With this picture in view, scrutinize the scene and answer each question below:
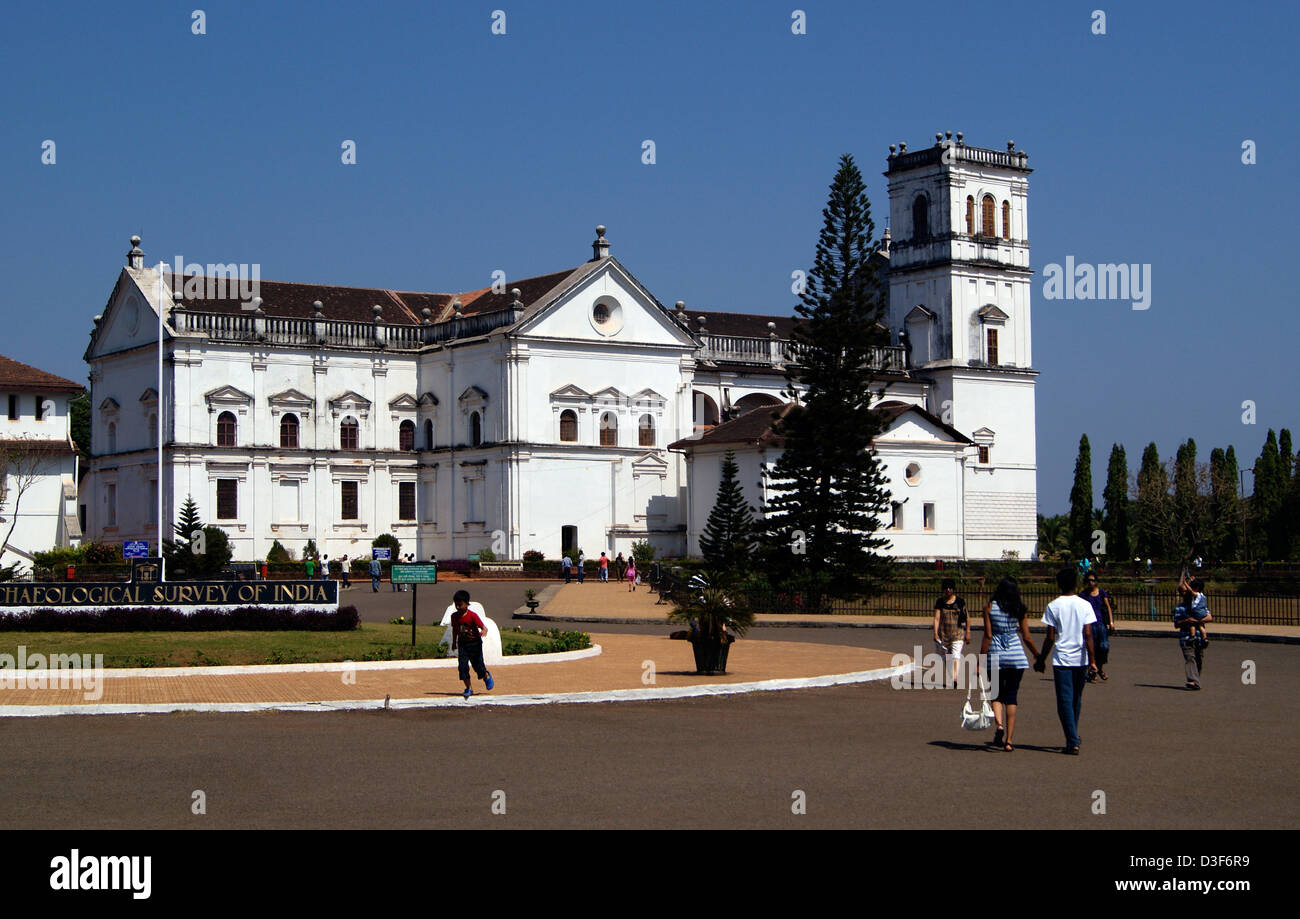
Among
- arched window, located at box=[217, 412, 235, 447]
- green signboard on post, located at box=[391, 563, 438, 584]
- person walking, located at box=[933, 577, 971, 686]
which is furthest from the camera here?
arched window, located at box=[217, 412, 235, 447]

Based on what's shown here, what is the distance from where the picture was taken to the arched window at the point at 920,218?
81.5m

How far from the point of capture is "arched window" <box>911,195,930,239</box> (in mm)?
81500

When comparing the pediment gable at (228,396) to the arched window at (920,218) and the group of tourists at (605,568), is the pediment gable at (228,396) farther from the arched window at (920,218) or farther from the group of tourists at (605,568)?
the arched window at (920,218)

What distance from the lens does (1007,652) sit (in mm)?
15805

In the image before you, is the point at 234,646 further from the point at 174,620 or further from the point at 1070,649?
the point at 1070,649

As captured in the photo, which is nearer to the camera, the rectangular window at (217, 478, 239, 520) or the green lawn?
the green lawn

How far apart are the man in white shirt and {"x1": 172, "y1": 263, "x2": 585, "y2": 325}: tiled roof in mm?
58098

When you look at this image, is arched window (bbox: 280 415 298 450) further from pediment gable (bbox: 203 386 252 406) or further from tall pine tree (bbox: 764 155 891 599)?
tall pine tree (bbox: 764 155 891 599)

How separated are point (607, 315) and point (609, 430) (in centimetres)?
507

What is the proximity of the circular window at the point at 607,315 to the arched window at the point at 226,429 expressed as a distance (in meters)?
16.1

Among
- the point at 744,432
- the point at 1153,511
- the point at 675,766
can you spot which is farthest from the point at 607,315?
the point at 675,766

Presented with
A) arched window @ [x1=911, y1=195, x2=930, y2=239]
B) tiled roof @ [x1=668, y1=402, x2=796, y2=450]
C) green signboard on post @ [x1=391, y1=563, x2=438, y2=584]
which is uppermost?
arched window @ [x1=911, y1=195, x2=930, y2=239]

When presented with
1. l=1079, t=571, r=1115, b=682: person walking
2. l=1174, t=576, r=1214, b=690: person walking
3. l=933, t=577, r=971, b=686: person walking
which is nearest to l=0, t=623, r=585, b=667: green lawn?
l=933, t=577, r=971, b=686: person walking
